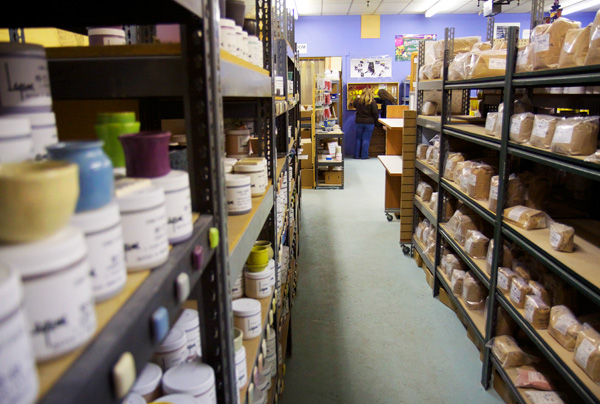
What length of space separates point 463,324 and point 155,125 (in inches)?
101

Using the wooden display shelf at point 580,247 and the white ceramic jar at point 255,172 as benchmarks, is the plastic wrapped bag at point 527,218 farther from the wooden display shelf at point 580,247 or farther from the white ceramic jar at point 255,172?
the white ceramic jar at point 255,172

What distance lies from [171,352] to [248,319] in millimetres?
414

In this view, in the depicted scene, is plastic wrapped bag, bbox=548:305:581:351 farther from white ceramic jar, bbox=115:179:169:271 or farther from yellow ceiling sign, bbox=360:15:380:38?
yellow ceiling sign, bbox=360:15:380:38

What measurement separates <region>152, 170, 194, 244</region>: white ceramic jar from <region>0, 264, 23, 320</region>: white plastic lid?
347 mm

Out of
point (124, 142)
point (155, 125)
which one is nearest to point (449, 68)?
point (155, 125)

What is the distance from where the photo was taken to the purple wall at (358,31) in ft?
35.9

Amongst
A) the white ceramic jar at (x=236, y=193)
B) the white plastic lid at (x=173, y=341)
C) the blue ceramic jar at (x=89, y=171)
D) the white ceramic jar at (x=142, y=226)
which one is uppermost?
the blue ceramic jar at (x=89, y=171)

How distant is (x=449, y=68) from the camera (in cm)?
329

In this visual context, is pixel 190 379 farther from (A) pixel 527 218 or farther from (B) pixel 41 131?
(A) pixel 527 218

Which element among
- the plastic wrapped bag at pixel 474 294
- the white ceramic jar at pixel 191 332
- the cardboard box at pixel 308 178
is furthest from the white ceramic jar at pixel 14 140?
the cardboard box at pixel 308 178

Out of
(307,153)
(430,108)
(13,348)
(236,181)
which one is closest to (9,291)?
(13,348)

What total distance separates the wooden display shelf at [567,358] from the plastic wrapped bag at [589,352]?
19mm

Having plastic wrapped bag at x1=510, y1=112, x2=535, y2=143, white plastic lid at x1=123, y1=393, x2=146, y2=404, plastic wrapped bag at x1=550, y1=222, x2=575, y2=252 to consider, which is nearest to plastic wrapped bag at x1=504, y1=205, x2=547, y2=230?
plastic wrapped bag at x1=550, y1=222, x2=575, y2=252

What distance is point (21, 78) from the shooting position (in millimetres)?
617
